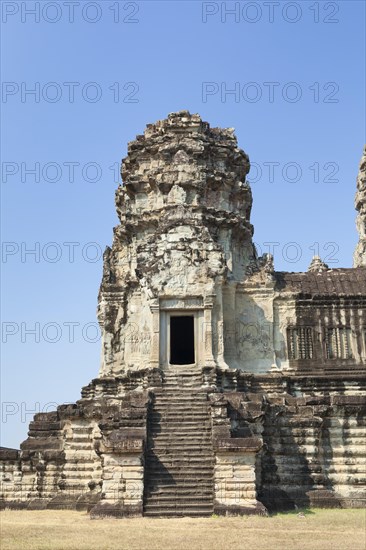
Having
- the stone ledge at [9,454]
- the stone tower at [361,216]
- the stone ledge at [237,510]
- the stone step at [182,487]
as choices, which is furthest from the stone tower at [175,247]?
the stone tower at [361,216]

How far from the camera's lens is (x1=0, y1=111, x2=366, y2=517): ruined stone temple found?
1723 cm

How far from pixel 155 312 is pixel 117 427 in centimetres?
474

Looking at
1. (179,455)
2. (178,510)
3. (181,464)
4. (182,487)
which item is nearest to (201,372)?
(179,455)

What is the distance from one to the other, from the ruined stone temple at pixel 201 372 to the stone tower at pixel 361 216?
15.8m

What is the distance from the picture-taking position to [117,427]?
1888 cm

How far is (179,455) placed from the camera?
58.5ft

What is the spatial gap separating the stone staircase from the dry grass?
83 cm

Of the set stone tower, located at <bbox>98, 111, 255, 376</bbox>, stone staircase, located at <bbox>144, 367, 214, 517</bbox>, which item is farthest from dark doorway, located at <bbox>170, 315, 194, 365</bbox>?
stone staircase, located at <bbox>144, 367, 214, 517</bbox>

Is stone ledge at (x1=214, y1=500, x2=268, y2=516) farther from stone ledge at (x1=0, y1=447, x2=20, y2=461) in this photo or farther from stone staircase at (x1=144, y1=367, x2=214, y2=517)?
stone ledge at (x1=0, y1=447, x2=20, y2=461)

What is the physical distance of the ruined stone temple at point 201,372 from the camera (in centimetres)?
1723

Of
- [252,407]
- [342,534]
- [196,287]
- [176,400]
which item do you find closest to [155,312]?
[196,287]

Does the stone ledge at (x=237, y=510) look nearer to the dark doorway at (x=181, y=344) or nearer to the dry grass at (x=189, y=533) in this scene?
the dry grass at (x=189, y=533)

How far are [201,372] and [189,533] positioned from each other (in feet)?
26.8

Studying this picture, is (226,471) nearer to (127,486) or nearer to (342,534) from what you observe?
(127,486)
